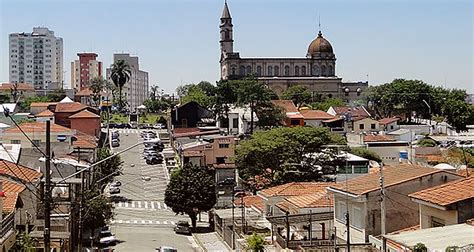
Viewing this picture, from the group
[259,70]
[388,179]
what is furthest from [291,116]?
[388,179]

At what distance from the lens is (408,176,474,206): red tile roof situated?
57.9 ft

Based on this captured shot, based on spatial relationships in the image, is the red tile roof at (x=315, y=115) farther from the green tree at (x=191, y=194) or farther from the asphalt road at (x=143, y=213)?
the green tree at (x=191, y=194)

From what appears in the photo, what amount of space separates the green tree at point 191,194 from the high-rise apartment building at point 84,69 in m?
119

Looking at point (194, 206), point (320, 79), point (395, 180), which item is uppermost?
point (320, 79)

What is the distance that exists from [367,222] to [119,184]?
33.5m

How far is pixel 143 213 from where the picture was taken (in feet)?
150

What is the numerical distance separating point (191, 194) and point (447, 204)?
25699 mm

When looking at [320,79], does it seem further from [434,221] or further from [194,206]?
[434,221]

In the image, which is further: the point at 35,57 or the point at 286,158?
the point at 35,57

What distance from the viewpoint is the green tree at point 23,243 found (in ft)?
63.1

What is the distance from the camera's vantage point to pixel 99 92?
108m

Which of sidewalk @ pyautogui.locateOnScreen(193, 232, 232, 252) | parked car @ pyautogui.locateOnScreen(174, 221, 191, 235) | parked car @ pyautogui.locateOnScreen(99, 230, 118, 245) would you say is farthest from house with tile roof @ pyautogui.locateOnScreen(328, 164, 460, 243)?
parked car @ pyautogui.locateOnScreen(174, 221, 191, 235)

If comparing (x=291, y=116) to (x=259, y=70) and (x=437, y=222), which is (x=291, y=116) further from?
(x=437, y=222)

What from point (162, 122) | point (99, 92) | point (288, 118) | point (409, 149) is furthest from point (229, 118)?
point (99, 92)
